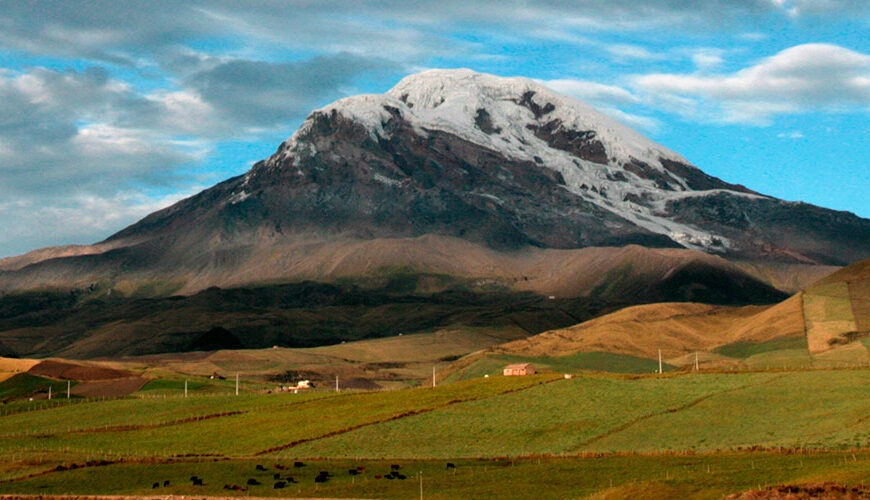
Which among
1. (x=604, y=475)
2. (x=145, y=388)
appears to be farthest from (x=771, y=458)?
(x=145, y=388)

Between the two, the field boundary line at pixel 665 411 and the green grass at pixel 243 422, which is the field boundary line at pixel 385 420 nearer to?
the green grass at pixel 243 422

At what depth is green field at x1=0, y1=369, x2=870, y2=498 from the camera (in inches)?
2739

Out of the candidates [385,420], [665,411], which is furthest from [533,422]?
[385,420]

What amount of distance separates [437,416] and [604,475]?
119ft

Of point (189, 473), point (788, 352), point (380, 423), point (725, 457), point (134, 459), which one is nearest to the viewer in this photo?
point (725, 457)

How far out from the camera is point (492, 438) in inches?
3713

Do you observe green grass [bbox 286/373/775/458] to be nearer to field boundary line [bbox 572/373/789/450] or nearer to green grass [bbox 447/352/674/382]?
field boundary line [bbox 572/373/789/450]

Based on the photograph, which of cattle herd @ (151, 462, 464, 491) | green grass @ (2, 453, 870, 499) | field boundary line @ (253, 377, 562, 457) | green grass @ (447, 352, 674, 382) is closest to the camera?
green grass @ (2, 453, 870, 499)

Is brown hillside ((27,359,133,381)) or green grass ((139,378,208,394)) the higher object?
brown hillside ((27,359,133,381))

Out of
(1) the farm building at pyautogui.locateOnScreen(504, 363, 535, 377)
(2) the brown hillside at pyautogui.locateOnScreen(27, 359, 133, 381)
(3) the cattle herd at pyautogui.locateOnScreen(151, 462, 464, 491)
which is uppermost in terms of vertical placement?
(2) the brown hillside at pyautogui.locateOnScreen(27, 359, 133, 381)

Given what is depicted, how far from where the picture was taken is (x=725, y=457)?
75062 mm

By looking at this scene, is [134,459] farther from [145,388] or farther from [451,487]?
[145,388]

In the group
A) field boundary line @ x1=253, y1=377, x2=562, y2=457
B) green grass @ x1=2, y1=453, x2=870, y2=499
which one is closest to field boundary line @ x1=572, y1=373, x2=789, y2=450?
green grass @ x1=2, y1=453, x2=870, y2=499

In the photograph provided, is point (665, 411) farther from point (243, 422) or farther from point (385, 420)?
point (243, 422)
